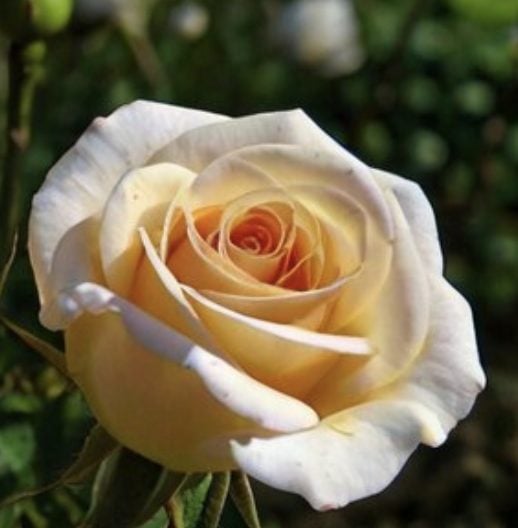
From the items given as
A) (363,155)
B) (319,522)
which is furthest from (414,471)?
(363,155)

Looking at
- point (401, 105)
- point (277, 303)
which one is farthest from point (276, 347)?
point (401, 105)

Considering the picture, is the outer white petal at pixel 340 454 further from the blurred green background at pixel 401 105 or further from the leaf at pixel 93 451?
the blurred green background at pixel 401 105

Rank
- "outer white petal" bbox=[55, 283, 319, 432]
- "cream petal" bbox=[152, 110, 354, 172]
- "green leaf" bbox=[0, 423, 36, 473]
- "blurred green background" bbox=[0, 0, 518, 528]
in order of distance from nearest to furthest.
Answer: "outer white petal" bbox=[55, 283, 319, 432]
"cream petal" bbox=[152, 110, 354, 172]
"green leaf" bbox=[0, 423, 36, 473]
"blurred green background" bbox=[0, 0, 518, 528]

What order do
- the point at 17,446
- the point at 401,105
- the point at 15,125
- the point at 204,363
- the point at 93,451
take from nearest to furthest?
the point at 204,363 < the point at 93,451 < the point at 17,446 < the point at 15,125 < the point at 401,105

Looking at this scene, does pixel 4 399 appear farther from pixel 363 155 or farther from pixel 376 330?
pixel 363 155

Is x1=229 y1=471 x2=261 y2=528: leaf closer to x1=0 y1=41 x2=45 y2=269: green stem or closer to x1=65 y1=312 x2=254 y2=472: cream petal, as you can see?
x1=65 y1=312 x2=254 y2=472: cream petal

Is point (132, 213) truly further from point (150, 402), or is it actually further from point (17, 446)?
point (17, 446)

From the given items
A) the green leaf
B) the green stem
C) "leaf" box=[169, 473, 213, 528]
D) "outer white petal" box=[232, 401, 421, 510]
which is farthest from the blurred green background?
"outer white petal" box=[232, 401, 421, 510]
